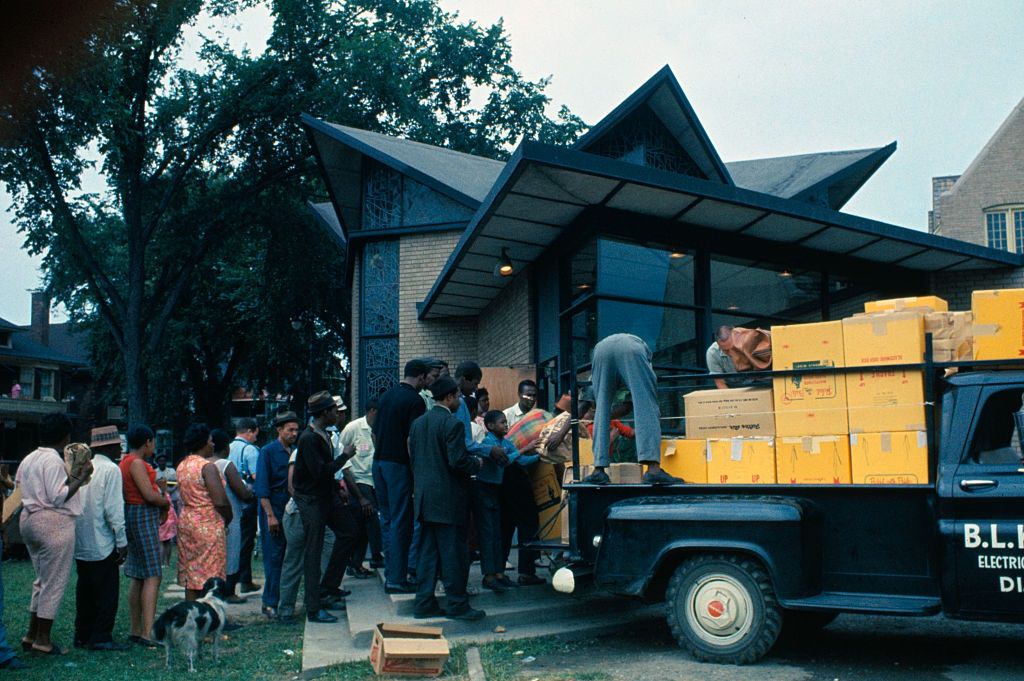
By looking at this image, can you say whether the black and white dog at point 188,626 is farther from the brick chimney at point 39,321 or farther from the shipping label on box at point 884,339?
the brick chimney at point 39,321

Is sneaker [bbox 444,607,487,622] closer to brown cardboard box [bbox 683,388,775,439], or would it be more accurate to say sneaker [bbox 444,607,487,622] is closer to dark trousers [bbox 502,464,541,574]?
dark trousers [bbox 502,464,541,574]

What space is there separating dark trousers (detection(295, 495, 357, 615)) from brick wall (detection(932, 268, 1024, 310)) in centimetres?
935

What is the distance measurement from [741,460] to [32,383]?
4887cm

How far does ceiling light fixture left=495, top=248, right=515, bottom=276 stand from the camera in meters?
12.4

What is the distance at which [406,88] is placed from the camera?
27.3 m

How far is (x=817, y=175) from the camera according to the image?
20281 millimetres

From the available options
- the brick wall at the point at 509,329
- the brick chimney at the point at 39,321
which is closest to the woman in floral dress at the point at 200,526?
the brick wall at the point at 509,329

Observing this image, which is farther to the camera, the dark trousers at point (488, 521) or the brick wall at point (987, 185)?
the brick wall at point (987, 185)

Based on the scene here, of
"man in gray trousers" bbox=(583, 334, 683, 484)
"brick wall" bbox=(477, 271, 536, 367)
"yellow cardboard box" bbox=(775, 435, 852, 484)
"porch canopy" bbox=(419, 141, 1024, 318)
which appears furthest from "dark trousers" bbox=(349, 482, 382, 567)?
"yellow cardboard box" bbox=(775, 435, 852, 484)

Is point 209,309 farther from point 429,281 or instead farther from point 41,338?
point 41,338

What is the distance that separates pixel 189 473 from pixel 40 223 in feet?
63.8

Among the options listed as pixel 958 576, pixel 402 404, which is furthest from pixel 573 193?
pixel 958 576

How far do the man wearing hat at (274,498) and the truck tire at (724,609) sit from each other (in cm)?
389

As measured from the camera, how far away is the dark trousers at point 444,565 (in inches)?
289
